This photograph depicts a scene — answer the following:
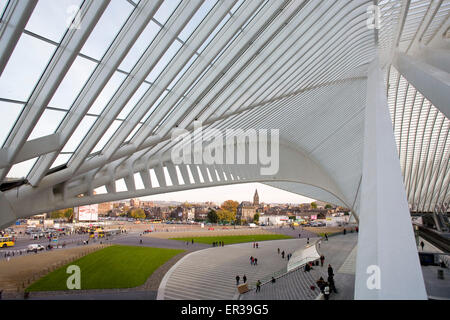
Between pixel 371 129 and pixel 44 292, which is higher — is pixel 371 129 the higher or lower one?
the higher one

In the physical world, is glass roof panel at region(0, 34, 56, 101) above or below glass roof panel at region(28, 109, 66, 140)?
above

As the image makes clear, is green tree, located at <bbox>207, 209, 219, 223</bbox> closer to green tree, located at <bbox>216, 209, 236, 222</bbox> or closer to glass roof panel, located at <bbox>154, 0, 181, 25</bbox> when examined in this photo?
green tree, located at <bbox>216, 209, 236, 222</bbox>

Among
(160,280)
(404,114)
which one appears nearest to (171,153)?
(160,280)

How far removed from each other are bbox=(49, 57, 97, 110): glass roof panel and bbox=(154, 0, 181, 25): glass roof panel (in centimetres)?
151

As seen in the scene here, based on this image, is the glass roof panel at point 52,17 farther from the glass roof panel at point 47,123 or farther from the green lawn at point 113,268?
the green lawn at point 113,268

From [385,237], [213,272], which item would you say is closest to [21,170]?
[385,237]

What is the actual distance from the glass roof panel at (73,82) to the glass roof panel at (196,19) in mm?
2098

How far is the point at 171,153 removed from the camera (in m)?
15.5

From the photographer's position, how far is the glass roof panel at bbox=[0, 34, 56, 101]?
15.3 feet

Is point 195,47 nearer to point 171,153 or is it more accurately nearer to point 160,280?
point 171,153

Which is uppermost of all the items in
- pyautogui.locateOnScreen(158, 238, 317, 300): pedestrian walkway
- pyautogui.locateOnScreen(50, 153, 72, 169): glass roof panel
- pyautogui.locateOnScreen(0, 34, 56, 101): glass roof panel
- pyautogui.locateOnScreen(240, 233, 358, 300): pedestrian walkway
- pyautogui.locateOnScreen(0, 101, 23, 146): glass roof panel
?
pyautogui.locateOnScreen(0, 34, 56, 101): glass roof panel

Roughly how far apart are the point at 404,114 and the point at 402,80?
4.77 metres

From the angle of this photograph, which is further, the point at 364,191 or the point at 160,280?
the point at 160,280

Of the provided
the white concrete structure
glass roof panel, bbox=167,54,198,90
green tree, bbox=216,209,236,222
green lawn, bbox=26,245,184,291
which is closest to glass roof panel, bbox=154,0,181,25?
the white concrete structure
